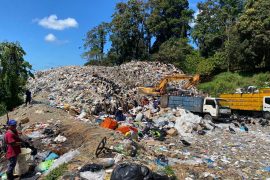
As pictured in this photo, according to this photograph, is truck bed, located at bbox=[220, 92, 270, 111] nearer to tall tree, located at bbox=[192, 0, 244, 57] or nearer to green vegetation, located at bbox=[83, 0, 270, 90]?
green vegetation, located at bbox=[83, 0, 270, 90]

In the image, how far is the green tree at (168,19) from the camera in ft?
146

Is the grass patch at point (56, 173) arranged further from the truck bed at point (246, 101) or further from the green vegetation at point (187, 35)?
the green vegetation at point (187, 35)

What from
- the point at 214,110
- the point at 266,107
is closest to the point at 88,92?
the point at 214,110

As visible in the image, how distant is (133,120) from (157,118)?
163 cm

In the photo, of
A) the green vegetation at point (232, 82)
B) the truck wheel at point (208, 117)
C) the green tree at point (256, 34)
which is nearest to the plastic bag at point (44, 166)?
the truck wheel at point (208, 117)

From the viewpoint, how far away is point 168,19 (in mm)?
45594

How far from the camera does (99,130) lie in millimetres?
10938

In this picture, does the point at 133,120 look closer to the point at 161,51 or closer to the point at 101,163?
the point at 101,163

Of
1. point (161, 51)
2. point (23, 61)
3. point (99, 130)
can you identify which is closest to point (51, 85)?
point (23, 61)

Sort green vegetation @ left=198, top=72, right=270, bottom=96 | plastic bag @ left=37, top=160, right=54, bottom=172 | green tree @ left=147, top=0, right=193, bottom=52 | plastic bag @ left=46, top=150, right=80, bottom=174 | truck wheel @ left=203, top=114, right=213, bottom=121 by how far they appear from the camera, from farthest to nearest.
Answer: green tree @ left=147, top=0, right=193, bottom=52, green vegetation @ left=198, top=72, right=270, bottom=96, truck wheel @ left=203, top=114, right=213, bottom=121, plastic bag @ left=37, top=160, right=54, bottom=172, plastic bag @ left=46, top=150, right=80, bottom=174

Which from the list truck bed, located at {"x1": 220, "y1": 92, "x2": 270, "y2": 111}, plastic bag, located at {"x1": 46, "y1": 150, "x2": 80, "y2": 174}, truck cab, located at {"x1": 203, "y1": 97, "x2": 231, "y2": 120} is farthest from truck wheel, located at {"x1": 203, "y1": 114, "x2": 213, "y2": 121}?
plastic bag, located at {"x1": 46, "y1": 150, "x2": 80, "y2": 174}

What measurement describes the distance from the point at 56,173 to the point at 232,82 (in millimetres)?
29624

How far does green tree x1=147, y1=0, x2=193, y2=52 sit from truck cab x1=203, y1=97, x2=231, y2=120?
2524 cm

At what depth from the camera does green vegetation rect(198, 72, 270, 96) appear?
32134mm
